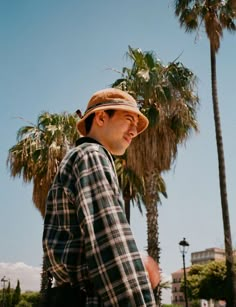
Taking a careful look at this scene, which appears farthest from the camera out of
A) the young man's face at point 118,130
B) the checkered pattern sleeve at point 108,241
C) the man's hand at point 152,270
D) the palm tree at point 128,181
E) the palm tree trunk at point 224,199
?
the palm tree at point 128,181

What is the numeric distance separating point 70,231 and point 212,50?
809 inches

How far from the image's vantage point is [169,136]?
54.9ft

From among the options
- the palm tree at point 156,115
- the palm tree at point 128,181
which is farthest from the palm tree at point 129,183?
the palm tree at point 156,115

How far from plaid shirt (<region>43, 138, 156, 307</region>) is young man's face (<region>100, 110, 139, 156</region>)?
0.55ft

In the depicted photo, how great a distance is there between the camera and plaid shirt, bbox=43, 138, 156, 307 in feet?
4.98

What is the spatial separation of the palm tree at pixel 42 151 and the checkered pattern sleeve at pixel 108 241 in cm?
1774

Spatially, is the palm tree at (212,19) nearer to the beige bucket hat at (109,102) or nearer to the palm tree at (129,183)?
the palm tree at (129,183)

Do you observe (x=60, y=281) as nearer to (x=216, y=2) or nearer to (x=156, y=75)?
(x=156, y=75)

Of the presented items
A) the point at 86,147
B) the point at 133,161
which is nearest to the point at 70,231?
the point at 86,147

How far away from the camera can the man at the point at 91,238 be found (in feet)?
4.98

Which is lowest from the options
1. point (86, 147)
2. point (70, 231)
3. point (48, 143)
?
point (70, 231)

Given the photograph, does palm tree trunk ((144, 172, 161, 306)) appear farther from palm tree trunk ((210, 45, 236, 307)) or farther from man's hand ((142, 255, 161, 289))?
man's hand ((142, 255, 161, 289))

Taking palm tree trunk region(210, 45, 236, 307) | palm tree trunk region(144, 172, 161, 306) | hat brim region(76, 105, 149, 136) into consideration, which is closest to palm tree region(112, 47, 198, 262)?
palm tree trunk region(144, 172, 161, 306)

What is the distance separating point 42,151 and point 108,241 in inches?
742
